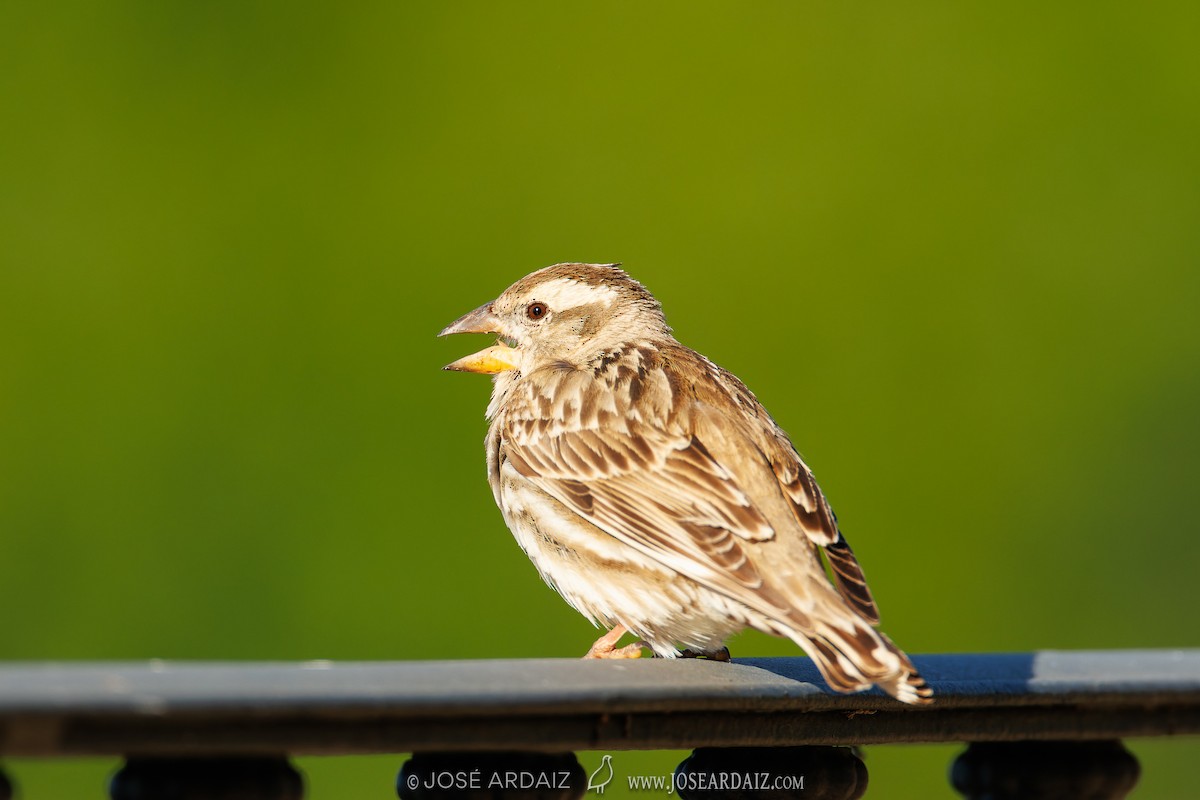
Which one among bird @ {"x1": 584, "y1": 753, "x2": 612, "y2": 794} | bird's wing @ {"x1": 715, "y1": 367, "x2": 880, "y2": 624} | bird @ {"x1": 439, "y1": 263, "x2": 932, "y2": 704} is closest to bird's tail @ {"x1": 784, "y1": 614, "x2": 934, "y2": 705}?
bird @ {"x1": 439, "y1": 263, "x2": 932, "y2": 704}

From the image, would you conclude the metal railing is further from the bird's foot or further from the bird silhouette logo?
the bird's foot

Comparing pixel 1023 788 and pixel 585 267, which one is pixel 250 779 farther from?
pixel 585 267

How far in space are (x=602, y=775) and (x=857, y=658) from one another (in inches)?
25.4

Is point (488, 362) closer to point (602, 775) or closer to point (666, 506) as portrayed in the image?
point (666, 506)

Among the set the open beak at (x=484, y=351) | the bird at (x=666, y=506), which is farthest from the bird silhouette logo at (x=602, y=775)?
the open beak at (x=484, y=351)

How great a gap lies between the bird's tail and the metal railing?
1.7 inches

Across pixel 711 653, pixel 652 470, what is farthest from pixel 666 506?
pixel 711 653

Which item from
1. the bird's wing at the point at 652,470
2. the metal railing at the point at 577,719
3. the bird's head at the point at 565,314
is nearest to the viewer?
the metal railing at the point at 577,719

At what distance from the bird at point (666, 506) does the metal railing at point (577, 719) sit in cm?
19

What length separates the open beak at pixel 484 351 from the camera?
4754mm

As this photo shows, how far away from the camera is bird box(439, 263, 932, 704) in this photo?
10.6 ft

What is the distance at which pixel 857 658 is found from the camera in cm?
269

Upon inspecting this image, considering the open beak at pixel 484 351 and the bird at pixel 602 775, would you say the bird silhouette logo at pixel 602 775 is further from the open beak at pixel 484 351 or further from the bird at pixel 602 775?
the open beak at pixel 484 351

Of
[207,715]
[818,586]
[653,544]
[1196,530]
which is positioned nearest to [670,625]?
[653,544]
